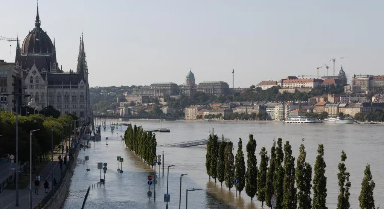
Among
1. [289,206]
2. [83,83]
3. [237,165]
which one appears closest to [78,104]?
[83,83]

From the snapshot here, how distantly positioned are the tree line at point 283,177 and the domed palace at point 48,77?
325ft

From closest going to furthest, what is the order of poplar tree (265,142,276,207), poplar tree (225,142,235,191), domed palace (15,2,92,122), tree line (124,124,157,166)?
poplar tree (265,142,276,207)
poplar tree (225,142,235,191)
tree line (124,124,157,166)
domed palace (15,2,92,122)

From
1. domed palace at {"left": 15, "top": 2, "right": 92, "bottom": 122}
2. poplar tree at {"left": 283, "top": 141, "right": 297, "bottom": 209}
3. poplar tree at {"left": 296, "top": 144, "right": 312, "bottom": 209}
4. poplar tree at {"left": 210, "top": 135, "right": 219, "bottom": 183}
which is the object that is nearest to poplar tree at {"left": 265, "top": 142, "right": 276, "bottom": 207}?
poplar tree at {"left": 283, "top": 141, "right": 297, "bottom": 209}

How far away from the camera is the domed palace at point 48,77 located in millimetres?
160375

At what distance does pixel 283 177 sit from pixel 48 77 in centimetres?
12796

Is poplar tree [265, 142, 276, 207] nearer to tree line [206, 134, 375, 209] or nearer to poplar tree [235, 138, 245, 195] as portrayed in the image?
tree line [206, 134, 375, 209]

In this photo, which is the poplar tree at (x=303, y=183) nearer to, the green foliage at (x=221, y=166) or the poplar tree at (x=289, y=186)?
the poplar tree at (x=289, y=186)

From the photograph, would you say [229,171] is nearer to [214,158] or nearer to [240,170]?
[240,170]

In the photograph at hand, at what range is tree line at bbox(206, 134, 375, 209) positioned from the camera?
3641cm

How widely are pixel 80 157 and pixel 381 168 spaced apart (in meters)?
30.3

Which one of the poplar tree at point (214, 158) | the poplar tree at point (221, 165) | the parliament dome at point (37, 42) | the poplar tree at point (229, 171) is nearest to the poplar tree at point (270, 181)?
the poplar tree at point (229, 171)

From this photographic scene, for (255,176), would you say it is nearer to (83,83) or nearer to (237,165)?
(237,165)

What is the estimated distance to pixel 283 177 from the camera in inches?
1742

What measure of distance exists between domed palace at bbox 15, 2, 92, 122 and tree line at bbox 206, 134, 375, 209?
325 ft
